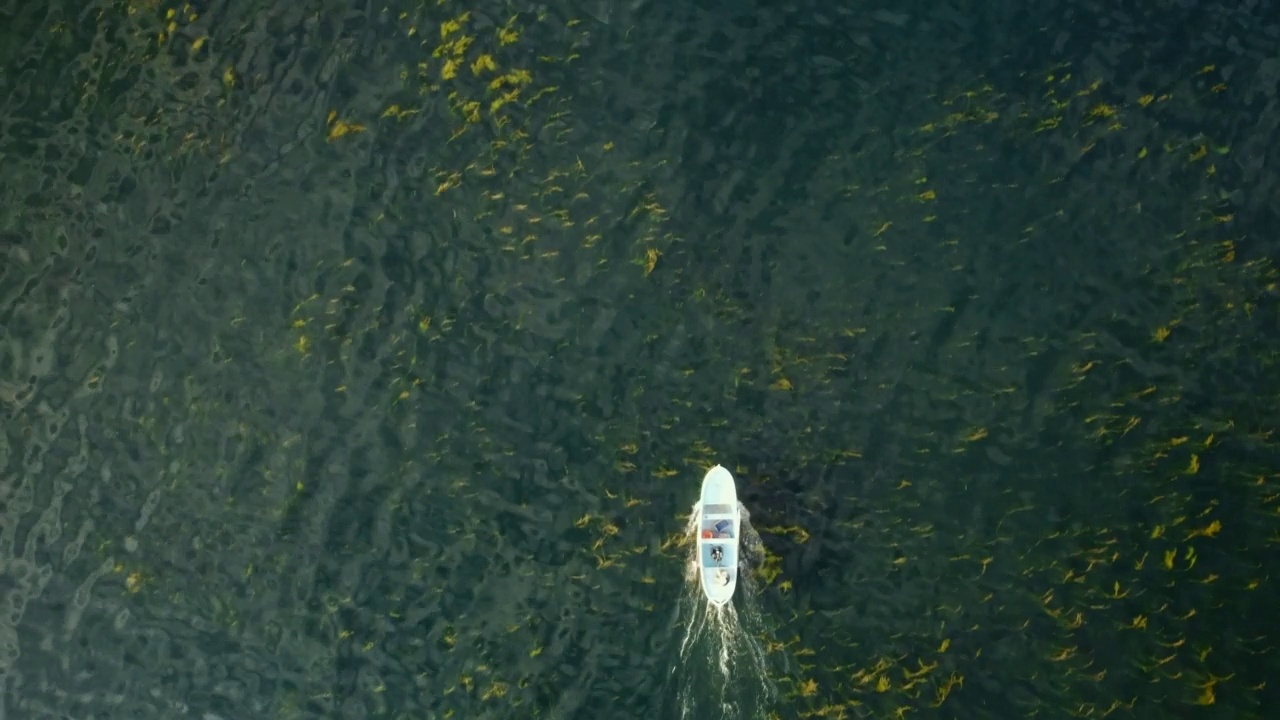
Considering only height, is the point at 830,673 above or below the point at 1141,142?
below

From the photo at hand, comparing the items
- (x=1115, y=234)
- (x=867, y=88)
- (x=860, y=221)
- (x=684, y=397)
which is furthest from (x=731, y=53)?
(x=1115, y=234)

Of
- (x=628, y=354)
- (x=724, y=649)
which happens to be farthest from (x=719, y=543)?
(x=628, y=354)

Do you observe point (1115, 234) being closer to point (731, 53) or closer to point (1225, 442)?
point (1225, 442)

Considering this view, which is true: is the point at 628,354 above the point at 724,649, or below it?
above

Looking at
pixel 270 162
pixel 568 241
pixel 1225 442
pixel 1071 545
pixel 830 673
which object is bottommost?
pixel 830 673

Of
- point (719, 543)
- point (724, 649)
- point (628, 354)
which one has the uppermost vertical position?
point (628, 354)

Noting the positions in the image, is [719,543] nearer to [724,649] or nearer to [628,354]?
[724,649]
